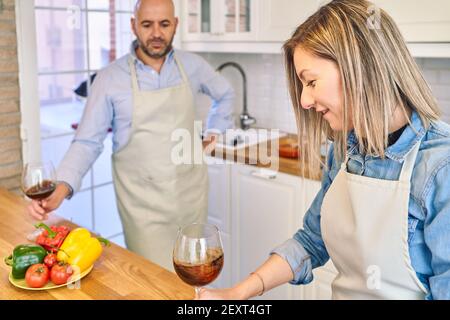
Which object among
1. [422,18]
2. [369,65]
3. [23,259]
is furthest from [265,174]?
[369,65]

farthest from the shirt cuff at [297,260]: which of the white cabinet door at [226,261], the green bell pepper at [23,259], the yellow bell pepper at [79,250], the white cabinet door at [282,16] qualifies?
the white cabinet door at [226,261]

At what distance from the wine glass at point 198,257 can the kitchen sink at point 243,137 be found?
1.79 meters

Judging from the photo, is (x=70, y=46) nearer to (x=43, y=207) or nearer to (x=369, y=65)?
(x=43, y=207)

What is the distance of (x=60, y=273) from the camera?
132 centimetres

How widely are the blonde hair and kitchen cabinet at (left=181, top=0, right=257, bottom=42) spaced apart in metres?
1.80

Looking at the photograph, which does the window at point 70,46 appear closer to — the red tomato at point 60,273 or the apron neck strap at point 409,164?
the red tomato at point 60,273

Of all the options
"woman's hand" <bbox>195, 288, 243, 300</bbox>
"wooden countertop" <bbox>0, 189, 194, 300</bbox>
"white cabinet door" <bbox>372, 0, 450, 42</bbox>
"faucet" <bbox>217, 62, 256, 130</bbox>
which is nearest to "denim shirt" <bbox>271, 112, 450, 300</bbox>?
"woman's hand" <bbox>195, 288, 243, 300</bbox>

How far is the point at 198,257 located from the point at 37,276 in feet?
1.55

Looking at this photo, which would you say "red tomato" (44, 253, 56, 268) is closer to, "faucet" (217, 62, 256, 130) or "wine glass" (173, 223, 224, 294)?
"wine glass" (173, 223, 224, 294)

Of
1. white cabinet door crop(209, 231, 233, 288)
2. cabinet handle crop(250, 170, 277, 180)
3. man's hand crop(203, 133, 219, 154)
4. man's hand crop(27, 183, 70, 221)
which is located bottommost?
white cabinet door crop(209, 231, 233, 288)

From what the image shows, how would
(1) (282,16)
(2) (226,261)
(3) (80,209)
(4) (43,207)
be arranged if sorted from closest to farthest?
(4) (43,207) → (1) (282,16) → (2) (226,261) → (3) (80,209)

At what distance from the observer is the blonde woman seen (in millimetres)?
1062
